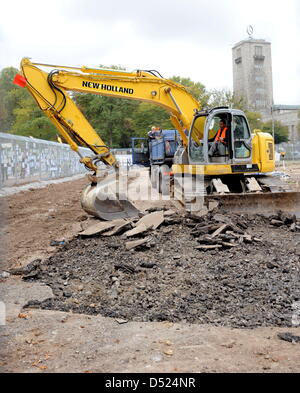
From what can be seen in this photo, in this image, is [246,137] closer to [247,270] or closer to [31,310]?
[247,270]

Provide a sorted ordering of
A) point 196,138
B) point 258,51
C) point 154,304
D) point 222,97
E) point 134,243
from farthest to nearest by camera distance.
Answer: point 258,51 → point 222,97 → point 196,138 → point 134,243 → point 154,304

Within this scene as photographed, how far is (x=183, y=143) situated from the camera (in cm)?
1193

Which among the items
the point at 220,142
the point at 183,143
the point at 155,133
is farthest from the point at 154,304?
the point at 155,133

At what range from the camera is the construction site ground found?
3.53 m

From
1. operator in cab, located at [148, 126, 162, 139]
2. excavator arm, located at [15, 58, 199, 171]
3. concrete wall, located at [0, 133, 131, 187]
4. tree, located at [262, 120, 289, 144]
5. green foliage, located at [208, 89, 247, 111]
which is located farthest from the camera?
tree, located at [262, 120, 289, 144]

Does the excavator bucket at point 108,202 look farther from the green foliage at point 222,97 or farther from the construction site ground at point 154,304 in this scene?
the green foliage at point 222,97

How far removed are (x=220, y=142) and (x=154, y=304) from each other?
6.43 metres

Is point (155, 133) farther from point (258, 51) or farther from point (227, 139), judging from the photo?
point (258, 51)

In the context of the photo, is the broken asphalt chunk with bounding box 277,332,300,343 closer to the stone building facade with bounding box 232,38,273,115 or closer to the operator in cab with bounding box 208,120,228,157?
the operator in cab with bounding box 208,120,228,157

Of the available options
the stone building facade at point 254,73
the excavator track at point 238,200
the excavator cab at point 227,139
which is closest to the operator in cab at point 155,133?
the excavator cab at point 227,139

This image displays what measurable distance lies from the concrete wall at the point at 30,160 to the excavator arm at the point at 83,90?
7.58 feet

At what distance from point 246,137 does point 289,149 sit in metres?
35.8

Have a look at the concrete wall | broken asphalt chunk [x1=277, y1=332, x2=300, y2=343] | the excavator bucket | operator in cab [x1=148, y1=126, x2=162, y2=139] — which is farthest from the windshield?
operator in cab [x1=148, y1=126, x2=162, y2=139]

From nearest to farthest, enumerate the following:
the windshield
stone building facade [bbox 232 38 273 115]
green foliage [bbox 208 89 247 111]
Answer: the windshield → green foliage [bbox 208 89 247 111] → stone building facade [bbox 232 38 273 115]
